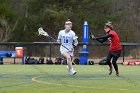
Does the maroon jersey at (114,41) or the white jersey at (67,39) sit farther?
the white jersey at (67,39)

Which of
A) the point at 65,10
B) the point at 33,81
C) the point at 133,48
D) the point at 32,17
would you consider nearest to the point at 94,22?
the point at 65,10

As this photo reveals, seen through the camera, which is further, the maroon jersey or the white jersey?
the white jersey

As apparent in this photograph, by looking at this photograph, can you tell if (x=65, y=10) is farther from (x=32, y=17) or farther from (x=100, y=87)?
(x=100, y=87)

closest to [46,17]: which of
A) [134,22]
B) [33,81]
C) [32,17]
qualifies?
[32,17]

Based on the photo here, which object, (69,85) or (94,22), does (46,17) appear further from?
(69,85)

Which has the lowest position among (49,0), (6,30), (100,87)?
(100,87)

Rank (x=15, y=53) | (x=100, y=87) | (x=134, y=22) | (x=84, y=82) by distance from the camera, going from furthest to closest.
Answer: (x=134, y=22) < (x=15, y=53) < (x=84, y=82) < (x=100, y=87)

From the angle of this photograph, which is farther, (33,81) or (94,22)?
(94,22)

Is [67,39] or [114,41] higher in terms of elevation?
[67,39]

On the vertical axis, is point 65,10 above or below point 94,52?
above

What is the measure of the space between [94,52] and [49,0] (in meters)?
14.5

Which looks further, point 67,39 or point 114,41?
point 67,39

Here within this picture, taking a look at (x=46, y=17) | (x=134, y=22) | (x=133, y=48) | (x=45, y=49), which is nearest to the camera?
(x=133, y=48)

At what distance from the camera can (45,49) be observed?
41969 mm
